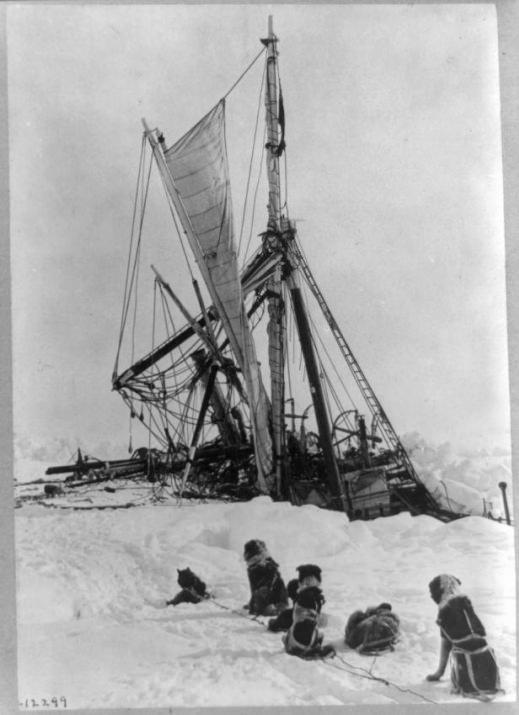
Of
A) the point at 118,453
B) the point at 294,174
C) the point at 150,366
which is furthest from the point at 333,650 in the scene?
the point at 294,174

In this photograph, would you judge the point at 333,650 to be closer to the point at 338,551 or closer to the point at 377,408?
the point at 338,551

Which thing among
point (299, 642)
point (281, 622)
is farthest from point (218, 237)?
point (299, 642)

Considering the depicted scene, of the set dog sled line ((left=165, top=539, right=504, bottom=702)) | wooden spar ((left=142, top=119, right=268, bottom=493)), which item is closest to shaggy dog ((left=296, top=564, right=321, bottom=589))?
dog sled line ((left=165, top=539, right=504, bottom=702))

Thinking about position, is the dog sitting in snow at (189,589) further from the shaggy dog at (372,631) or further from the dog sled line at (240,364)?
the shaggy dog at (372,631)

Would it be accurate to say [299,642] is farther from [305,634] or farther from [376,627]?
[376,627]

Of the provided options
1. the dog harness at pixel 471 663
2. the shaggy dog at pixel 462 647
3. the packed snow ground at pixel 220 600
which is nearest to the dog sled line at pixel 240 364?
the packed snow ground at pixel 220 600

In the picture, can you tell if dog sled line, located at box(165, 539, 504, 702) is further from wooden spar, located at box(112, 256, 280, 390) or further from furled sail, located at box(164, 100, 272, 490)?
wooden spar, located at box(112, 256, 280, 390)
